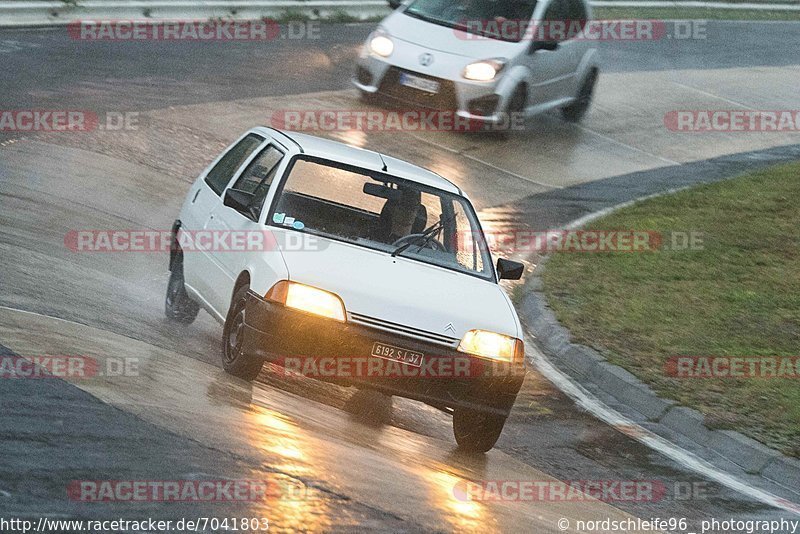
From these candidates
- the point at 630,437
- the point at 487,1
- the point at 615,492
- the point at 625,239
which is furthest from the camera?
the point at 487,1

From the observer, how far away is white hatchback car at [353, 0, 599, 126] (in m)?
17.4

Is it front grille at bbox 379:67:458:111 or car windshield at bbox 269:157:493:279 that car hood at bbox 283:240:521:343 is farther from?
front grille at bbox 379:67:458:111

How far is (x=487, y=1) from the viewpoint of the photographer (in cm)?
1848

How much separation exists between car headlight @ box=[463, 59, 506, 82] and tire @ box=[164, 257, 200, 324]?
7.75 metres

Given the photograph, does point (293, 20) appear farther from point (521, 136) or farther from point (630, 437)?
point (630, 437)

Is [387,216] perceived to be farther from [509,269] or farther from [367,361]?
[367,361]

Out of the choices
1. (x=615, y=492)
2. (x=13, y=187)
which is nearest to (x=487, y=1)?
(x=13, y=187)

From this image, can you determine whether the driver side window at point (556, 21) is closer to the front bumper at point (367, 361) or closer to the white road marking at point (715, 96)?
the white road marking at point (715, 96)

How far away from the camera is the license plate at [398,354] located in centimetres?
782

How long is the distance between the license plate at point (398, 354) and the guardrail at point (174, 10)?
14185 mm

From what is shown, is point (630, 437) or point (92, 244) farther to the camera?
point (92, 244)

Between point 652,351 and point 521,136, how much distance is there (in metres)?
8.37

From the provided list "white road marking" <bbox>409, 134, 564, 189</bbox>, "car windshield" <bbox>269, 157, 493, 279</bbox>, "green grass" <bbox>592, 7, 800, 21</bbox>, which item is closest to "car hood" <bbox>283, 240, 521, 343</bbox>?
"car windshield" <bbox>269, 157, 493, 279</bbox>

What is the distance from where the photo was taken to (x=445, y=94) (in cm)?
1734
